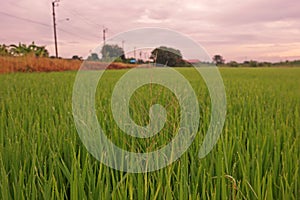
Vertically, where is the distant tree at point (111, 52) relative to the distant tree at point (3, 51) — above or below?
below

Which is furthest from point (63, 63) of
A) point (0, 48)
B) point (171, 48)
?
point (171, 48)

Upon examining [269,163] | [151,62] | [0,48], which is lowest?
[269,163]

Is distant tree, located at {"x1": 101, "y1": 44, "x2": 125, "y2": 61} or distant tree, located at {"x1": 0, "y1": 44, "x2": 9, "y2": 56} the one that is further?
distant tree, located at {"x1": 0, "y1": 44, "x2": 9, "y2": 56}

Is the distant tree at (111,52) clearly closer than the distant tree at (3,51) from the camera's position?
Yes

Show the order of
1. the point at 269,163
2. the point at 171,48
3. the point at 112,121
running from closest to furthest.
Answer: the point at 269,163 < the point at 112,121 < the point at 171,48

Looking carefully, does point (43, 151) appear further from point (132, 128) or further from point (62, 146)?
point (132, 128)

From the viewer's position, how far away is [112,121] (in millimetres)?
1287

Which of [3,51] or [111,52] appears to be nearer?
[111,52]

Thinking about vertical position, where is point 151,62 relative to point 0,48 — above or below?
below

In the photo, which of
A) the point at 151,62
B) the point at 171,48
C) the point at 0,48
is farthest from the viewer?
the point at 0,48

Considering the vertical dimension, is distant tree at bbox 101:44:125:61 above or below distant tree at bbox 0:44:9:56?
below

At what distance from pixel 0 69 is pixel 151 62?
8.30 metres

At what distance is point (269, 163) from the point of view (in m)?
0.87

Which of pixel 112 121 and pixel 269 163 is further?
pixel 112 121
